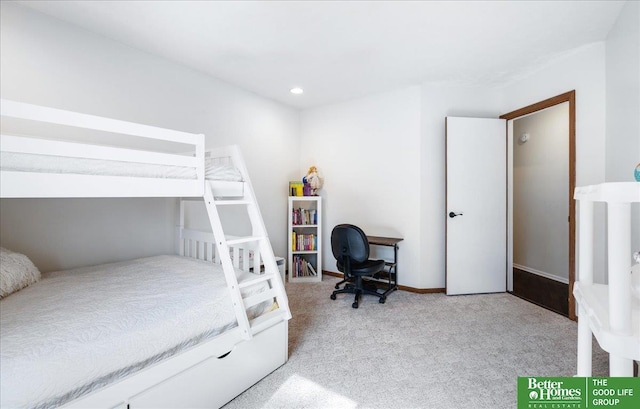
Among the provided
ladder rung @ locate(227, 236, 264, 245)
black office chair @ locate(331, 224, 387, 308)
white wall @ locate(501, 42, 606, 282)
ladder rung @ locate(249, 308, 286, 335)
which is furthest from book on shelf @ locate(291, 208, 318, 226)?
white wall @ locate(501, 42, 606, 282)

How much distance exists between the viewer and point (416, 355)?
6.59ft

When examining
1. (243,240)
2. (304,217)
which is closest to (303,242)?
(304,217)

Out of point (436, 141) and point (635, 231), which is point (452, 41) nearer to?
point (436, 141)

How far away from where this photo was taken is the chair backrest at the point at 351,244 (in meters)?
2.83

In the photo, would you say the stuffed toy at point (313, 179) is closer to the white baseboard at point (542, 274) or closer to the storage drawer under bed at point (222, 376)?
the storage drawer under bed at point (222, 376)

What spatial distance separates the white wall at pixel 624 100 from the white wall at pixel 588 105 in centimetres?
8

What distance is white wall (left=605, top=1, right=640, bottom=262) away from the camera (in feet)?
6.59

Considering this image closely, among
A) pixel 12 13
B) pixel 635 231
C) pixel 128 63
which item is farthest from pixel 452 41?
pixel 12 13

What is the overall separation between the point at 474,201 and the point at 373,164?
49.2 inches

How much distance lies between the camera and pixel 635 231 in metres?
2.08

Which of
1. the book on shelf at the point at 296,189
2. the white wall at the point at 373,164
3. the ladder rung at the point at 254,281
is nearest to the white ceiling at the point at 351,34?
the white wall at the point at 373,164

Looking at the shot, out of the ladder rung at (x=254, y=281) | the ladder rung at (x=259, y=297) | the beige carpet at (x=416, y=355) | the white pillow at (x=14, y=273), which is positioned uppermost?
the white pillow at (x=14, y=273)

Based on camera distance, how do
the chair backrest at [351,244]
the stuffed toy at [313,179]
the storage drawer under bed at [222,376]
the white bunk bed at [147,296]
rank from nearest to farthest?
1. the white bunk bed at [147,296]
2. the storage drawer under bed at [222,376]
3. the chair backrest at [351,244]
4. the stuffed toy at [313,179]

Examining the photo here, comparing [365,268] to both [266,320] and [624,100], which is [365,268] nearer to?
[266,320]
